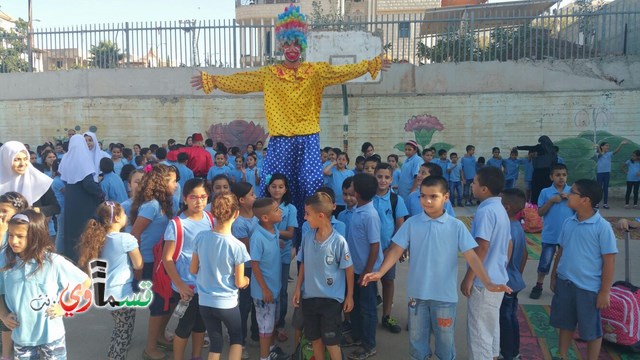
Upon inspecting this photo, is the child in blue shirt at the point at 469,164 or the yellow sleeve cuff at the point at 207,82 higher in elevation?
the yellow sleeve cuff at the point at 207,82

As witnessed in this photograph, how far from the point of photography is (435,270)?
10.7 feet

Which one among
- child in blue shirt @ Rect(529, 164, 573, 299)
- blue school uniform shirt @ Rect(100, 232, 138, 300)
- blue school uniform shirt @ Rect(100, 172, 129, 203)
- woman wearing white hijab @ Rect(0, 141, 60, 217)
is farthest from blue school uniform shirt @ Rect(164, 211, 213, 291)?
child in blue shirt @ Rect(529, 164, 573, 299)

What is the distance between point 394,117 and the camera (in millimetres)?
12883

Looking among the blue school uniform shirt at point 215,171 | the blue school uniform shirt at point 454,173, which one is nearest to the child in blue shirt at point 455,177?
the blue school uniform shirt at point 454,173

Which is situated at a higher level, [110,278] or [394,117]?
[394,117]

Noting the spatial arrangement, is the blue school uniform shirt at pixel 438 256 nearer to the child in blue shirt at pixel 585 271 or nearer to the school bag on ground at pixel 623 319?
the child in blue shirt at pixel 585 271

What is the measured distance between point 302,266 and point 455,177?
902 centimetres

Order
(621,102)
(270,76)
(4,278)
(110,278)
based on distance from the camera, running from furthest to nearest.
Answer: (621,102) < (270,76) < (110,278) < (4,278)

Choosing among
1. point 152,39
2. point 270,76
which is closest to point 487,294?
point 270,76

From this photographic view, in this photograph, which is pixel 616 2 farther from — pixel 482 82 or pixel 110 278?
pixel 110 278

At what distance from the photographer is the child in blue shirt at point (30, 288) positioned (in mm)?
2857

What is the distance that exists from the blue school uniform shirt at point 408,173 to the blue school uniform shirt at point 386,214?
230cm

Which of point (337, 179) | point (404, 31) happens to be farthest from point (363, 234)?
point (404, 31)

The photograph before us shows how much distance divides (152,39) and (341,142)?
586cm
